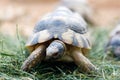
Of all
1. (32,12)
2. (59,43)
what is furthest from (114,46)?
(32,12)

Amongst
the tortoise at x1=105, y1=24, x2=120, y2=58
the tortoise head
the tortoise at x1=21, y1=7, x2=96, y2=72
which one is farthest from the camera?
the tortoise at x1=105, y1=24, x2=120, y2=58

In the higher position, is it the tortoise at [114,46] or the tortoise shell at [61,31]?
the tortoise shell at [61,31]

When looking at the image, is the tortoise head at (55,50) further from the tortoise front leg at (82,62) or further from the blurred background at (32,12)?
the blurred background at (32,12)

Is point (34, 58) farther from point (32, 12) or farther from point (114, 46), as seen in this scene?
point (32, 12)

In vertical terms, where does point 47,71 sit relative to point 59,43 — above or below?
below

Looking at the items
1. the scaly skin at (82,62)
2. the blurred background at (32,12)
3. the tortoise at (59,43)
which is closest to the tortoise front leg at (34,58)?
the tortoise at (59,43)

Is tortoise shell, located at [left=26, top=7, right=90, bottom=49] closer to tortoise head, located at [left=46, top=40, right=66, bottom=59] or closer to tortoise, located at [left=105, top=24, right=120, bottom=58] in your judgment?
tortoise head, located at [left=46, top=40, right=66, bottom=59]

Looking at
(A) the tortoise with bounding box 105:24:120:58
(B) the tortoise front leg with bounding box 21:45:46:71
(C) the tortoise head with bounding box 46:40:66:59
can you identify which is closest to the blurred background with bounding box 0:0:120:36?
(A) the tortoise with bounding box 105:24:120:58
